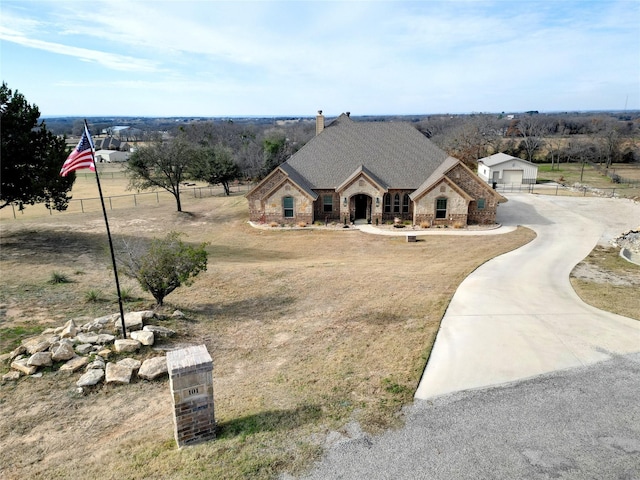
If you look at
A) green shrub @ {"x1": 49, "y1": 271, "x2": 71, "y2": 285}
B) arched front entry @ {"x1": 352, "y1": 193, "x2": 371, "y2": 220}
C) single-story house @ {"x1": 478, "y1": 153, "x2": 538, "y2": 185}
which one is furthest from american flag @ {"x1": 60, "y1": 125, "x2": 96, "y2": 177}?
single-story house @ {"x1": 478, "y1": 153, "x2": 538, "y2": 185}

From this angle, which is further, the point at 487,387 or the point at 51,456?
the point at 487,387

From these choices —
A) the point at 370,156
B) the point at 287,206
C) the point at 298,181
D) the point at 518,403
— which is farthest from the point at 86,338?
the point at 370,156

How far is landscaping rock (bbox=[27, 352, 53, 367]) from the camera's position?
398 inches

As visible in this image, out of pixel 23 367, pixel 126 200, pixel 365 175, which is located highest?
pixel 365 175

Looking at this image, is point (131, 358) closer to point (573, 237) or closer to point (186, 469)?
point (186, 469)

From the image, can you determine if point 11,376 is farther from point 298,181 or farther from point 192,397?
point 298,181

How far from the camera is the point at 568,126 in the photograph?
126312 mm

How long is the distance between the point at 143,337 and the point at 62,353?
1848 millimetres

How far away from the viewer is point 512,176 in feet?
169

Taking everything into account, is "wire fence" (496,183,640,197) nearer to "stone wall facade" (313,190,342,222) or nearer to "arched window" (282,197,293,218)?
"stone wall facade" (313,190,342,222)

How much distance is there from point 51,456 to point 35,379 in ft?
9.81

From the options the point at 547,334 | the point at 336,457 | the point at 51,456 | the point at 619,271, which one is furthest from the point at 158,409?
the point at 619,271

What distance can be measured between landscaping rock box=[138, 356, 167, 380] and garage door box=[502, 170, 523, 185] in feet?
162

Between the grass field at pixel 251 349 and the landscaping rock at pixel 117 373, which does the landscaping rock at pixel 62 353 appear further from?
the landscaping rock at pixel 117 373
